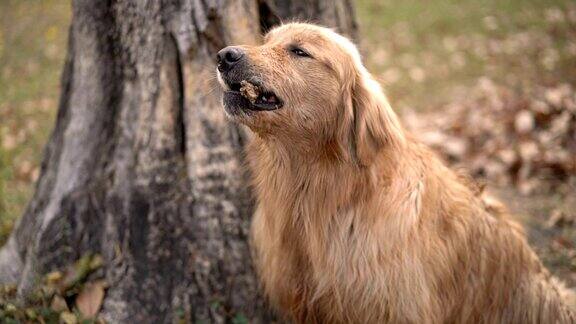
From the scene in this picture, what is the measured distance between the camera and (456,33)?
10539 millimetres

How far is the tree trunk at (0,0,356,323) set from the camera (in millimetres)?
3756

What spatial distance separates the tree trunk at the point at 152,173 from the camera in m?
3.76

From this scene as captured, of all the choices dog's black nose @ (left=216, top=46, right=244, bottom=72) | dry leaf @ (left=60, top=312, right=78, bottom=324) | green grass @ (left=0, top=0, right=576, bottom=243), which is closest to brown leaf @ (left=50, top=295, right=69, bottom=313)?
dry leaf @ (left=60, top=312, right=78, bottom=324)

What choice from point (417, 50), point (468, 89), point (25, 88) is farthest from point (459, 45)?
point (25, 88)

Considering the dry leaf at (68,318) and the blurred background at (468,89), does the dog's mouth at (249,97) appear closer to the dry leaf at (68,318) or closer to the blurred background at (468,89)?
the blurred background at (468,89)

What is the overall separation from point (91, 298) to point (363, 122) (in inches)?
81.1

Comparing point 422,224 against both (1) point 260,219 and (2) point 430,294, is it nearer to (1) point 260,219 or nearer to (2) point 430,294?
(2) point 430,294

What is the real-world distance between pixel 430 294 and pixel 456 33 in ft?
26.3

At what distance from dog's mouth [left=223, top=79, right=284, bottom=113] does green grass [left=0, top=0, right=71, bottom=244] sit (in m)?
2.85

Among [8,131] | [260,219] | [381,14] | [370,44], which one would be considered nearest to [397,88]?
[370,44]

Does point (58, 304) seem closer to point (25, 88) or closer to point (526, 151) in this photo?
point (526, 151)

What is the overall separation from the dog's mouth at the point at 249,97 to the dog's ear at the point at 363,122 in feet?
1.17

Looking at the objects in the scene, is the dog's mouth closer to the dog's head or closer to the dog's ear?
the dog's head

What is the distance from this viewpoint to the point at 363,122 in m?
3.18
